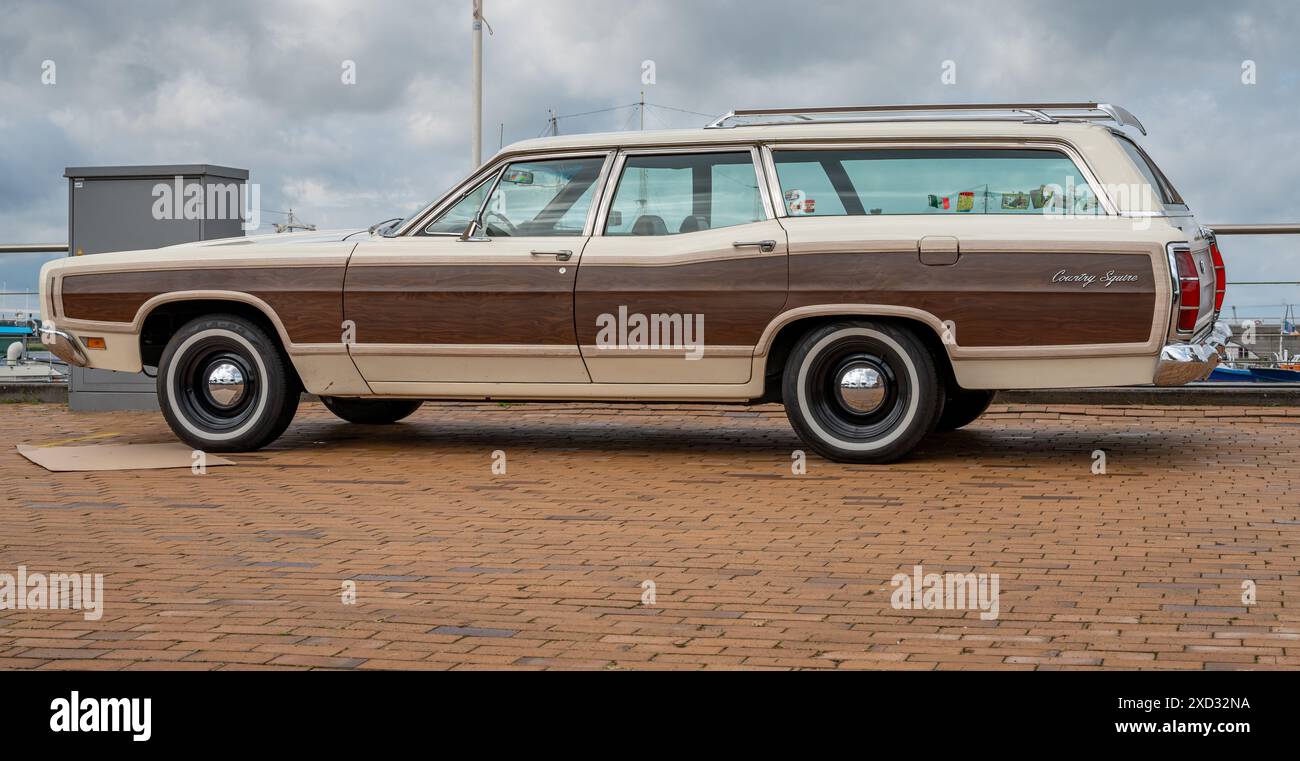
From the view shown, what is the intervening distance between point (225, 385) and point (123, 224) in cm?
383

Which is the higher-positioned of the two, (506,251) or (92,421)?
(506,251)

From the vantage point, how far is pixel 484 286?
327 inches

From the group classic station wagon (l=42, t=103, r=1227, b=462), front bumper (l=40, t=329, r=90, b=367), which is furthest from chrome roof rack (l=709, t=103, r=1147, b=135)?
front bumper (l=40, t=329, r=90, b=367)

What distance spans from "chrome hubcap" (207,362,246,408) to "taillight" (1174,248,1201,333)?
5.22m

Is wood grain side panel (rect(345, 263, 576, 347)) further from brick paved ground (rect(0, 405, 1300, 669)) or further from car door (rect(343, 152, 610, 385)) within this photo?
brick paved ground (rect(0, 405, 1300, 669))

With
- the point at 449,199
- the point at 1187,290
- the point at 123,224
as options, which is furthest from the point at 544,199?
the point at 123,224

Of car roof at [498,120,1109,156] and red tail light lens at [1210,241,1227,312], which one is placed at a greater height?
car roof at [498,120,1109,156]

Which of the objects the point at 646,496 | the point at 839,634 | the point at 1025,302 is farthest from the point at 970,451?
the point at 839,634

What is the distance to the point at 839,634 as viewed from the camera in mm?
4480

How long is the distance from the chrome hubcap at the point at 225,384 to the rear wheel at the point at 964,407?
168 inches

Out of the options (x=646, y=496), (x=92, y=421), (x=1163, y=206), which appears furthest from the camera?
(x=92, y=421)

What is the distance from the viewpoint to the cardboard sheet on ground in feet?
27.7
